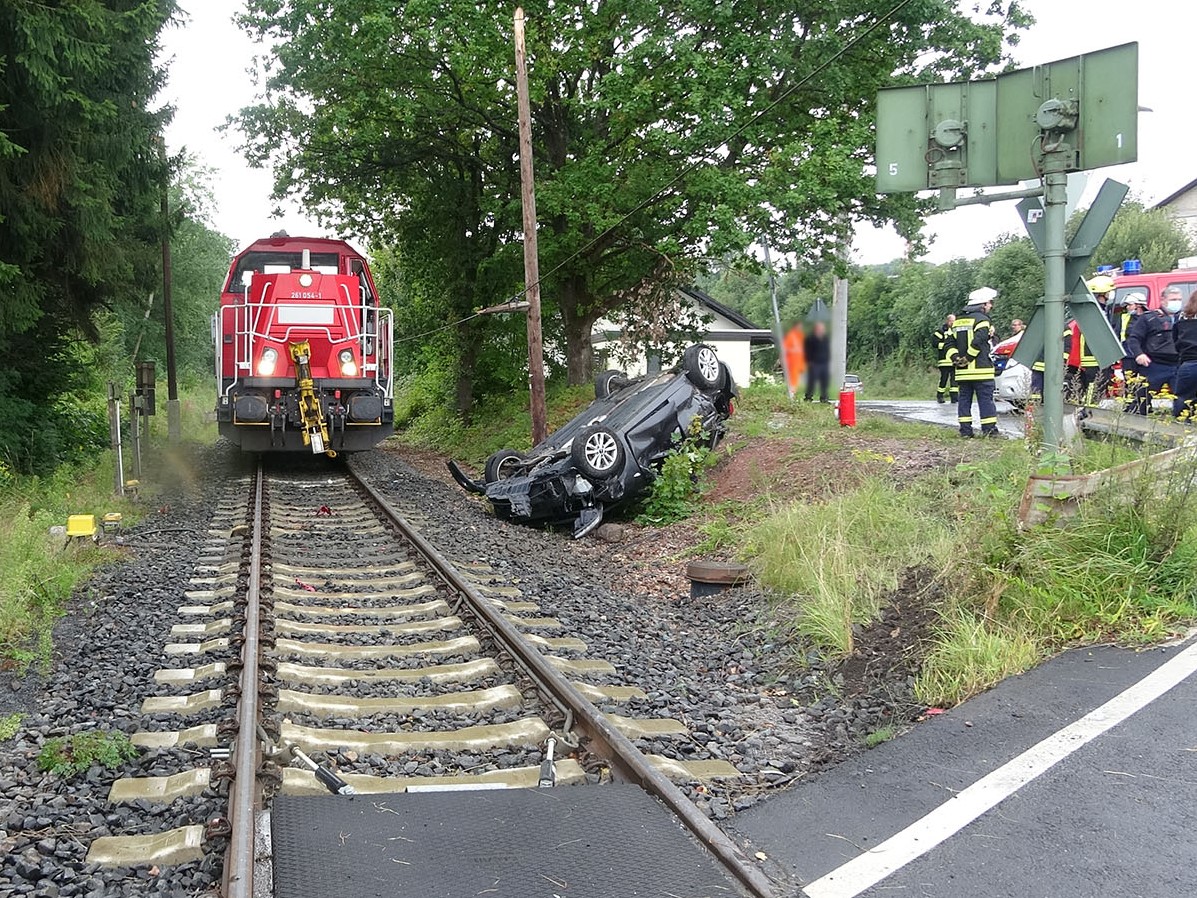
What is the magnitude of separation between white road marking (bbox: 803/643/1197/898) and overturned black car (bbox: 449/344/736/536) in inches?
251

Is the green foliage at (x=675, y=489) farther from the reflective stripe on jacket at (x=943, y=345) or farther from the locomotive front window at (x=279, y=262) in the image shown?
the locomotive front window at (x=279, y=262)

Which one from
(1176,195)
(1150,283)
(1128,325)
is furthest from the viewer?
(1176,195)

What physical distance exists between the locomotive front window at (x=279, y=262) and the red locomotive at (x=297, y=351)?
0.05 ft

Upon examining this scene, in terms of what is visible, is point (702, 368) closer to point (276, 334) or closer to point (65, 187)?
point (276, 334)

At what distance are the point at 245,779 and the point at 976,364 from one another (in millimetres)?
9373

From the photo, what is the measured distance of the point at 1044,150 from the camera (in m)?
5.50

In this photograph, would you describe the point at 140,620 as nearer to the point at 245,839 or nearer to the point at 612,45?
the point at 245,839

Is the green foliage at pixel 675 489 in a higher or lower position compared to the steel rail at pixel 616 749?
higher

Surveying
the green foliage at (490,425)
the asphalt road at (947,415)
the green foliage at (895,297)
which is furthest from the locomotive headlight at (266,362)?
the asphalt road at (947,415)

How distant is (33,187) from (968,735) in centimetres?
1086

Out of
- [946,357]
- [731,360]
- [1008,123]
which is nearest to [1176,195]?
[731,360]

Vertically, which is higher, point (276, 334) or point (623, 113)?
point (623, 113)

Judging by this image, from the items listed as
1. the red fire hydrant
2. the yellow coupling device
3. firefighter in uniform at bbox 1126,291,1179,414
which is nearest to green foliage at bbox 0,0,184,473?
the yellow coupling device

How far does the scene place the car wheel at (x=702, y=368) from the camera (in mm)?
11523
